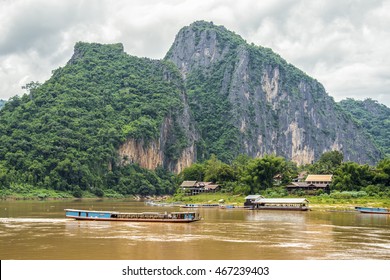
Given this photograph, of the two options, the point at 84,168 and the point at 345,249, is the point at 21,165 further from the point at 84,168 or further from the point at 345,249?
the point at 345,249

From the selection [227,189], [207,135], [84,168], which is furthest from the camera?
[207,135]

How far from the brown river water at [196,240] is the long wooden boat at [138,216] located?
1.04 meters

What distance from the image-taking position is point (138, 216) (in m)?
49.7

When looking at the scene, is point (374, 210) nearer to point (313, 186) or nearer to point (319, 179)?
point (313, 186)

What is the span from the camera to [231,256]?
93.5ft

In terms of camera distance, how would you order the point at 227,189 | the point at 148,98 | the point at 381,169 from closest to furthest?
the point at 381,169, the point at 227,189, the point at 148,98

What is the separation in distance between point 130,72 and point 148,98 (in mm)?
16416

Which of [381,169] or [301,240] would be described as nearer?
[301,240]

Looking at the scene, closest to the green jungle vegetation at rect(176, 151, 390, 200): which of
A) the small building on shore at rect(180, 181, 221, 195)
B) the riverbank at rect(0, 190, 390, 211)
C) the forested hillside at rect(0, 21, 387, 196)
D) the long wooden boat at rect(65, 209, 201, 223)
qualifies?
the forested hillside at rect(0, 21, 387, 196)

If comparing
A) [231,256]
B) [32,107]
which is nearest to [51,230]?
[231,256]

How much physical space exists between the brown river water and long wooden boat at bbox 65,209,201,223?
104 centimetres

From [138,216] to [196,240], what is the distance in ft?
Answer: 50.6

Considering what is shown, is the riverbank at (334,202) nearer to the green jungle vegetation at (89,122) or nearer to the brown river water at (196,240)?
the brown river water at (196,240)

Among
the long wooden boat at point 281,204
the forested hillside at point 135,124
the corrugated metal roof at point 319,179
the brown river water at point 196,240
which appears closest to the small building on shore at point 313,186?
the corrugated metal roof at point 319,179
